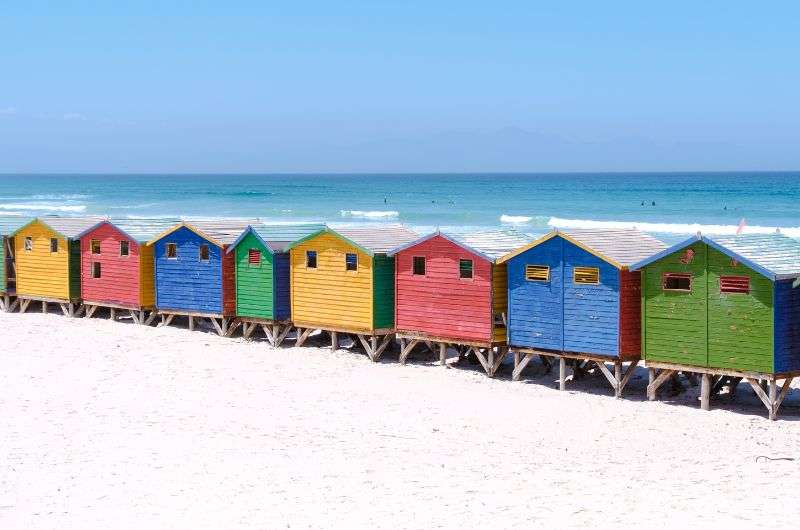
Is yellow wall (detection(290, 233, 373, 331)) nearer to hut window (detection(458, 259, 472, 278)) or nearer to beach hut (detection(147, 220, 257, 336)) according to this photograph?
beach hut (detection(147, 220, 257, 336))

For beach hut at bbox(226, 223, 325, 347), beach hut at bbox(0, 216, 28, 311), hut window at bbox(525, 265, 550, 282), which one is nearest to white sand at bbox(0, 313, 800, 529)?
beach hut at bbox(226, 223, 325, 347)

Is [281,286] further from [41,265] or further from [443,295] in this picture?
[41,265]

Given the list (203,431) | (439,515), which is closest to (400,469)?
(439,515)

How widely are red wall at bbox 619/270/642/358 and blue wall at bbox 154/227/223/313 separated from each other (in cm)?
1169

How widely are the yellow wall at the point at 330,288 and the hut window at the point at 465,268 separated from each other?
247 cm

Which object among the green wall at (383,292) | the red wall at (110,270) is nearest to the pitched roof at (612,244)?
the green wall at (383,292)

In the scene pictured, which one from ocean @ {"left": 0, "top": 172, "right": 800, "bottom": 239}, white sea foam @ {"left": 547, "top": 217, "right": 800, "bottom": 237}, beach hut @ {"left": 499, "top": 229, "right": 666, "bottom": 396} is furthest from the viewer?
ocean @ {"left": 0, "top": 172, "right": 800, "bottom": 239}

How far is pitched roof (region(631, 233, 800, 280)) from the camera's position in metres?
21.3

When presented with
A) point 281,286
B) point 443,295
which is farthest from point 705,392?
point 281,286

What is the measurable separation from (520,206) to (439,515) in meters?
96.6

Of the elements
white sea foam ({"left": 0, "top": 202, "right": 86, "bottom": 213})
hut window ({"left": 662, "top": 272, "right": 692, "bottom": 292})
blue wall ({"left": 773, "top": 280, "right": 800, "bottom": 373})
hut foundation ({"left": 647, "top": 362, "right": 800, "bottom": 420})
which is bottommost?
hut foundation ({"left": 647, "top": 362, "right": 800, "bottom": 420})

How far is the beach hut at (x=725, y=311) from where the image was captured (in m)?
21.4

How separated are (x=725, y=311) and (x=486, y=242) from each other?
6.40 m

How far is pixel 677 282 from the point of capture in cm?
2288
